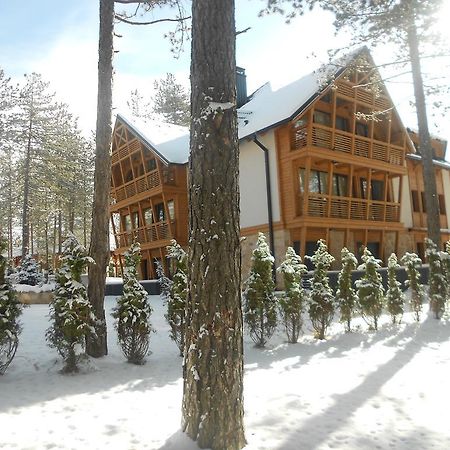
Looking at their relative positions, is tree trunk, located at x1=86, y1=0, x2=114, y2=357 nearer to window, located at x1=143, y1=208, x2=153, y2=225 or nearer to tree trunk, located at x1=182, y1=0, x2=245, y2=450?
tree trunk, located at x1=182, y1=0, x2=245, y2=450

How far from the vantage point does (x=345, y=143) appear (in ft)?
64.3

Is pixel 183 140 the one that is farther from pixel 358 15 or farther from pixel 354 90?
pixel 358 15

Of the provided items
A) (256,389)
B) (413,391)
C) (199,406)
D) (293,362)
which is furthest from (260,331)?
(199,406)

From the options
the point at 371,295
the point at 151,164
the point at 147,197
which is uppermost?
the point at 151,164

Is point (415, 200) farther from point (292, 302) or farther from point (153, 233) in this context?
point (292, 302)

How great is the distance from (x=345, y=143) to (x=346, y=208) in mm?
3046

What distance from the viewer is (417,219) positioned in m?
24.5

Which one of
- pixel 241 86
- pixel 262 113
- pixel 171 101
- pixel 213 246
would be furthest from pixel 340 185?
pixel 171 101

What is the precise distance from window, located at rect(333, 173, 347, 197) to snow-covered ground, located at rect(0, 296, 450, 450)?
1349cm

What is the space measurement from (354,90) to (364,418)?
18247 mm

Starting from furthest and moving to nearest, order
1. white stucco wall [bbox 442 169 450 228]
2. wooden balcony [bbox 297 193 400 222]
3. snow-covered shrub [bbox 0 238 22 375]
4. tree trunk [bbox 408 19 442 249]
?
white stucco wall [bbox 442 169 450 228]
wooden balcony [bbox 297 193 400 222]
tree trunk [bbox 408 19 442 249]
snow-covered shrub [bbox 0 238 22 375]

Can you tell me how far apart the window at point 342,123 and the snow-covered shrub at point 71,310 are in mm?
18030

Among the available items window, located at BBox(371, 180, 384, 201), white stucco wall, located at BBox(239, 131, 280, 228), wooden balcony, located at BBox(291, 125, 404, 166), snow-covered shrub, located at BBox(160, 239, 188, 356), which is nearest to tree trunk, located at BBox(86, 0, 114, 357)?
snow-covered shrub, located at BBox(160, 239, 188, 356)

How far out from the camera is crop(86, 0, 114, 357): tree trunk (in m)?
7.05
